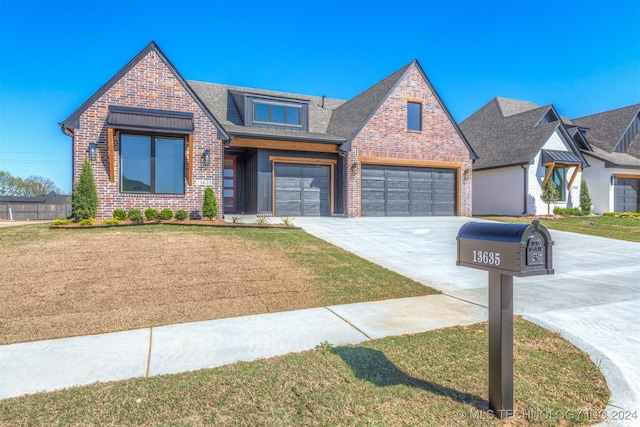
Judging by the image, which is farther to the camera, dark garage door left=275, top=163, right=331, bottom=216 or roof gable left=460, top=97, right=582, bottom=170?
roof gable left=460, top=97, right=582, bottom=170

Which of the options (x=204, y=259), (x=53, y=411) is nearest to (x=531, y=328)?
(x=53, y=411)

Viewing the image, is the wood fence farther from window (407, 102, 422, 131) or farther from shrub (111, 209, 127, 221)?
window (407, 102, 422, 131)

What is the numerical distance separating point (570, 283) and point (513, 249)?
5.33m

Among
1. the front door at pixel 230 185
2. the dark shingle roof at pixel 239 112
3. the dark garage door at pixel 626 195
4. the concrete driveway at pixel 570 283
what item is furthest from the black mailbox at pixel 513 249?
the dark garage door at pixel 626 195

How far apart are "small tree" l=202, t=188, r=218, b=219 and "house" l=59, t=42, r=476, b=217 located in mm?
619

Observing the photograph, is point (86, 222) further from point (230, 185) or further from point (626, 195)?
point (626, 195)

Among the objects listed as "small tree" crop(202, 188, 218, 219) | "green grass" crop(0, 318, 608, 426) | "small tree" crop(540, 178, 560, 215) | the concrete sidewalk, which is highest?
"small tree" crop(540, 178, 560, 215)

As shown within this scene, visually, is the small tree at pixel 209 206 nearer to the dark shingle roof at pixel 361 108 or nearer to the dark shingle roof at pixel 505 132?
the dark shingle roof at pixel 361 108

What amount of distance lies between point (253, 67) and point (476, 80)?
47.5 feet

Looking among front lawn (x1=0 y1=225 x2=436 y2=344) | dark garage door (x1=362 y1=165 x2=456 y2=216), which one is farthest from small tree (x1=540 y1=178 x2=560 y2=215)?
front lawn (x1=0 y1=225 x2=436 y2=344)

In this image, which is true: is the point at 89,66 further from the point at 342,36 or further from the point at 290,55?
the point at 342,36

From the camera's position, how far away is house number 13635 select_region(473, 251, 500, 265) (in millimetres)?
2288

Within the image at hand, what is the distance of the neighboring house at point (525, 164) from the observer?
19.7 metres

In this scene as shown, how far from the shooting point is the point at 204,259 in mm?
7176
